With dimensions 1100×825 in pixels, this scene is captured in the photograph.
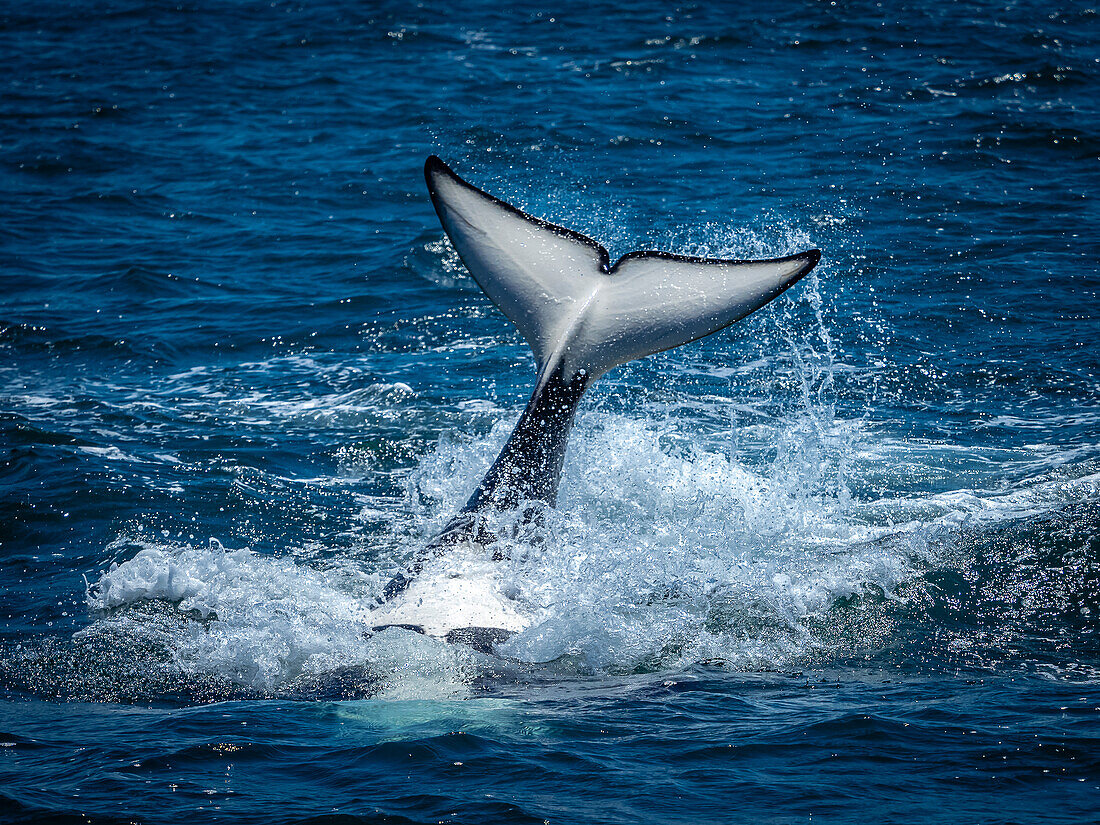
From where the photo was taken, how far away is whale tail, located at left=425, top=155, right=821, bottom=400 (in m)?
8.38

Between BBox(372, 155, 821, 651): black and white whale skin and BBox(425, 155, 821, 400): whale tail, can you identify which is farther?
BBox(425, 155, 821, 400): whale tail

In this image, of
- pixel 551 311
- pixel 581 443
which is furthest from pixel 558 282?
pixel 581 443

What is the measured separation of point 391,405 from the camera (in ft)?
41.5

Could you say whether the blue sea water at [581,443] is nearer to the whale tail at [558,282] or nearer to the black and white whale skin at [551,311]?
the black and white whale skin at [551,311]

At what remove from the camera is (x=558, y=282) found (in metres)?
8.61

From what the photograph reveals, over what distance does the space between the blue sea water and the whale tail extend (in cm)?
133

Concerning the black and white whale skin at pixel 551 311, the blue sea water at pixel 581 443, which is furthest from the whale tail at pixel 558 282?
the blue sea water at pixel 581 443

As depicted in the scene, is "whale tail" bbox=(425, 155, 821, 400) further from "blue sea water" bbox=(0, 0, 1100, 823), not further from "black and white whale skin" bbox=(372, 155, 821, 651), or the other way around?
"blue sea water" bbox=(0, 0, 1100, 823)

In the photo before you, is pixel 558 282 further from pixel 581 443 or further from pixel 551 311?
pixel 581 443

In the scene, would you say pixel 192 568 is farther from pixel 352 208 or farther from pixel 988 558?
pixel 352 208

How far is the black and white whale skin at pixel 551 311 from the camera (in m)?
7.91

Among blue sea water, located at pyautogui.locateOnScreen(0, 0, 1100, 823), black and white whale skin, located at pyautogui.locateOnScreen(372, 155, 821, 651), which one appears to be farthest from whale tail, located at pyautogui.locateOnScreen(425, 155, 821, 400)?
blue sea water, located at pyautogui.locateOnScreen(0, 0, 1100, 823)

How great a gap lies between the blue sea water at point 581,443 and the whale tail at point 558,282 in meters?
1.33

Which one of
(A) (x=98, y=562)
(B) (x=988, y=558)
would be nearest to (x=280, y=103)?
(A) (x=98, y=562)
